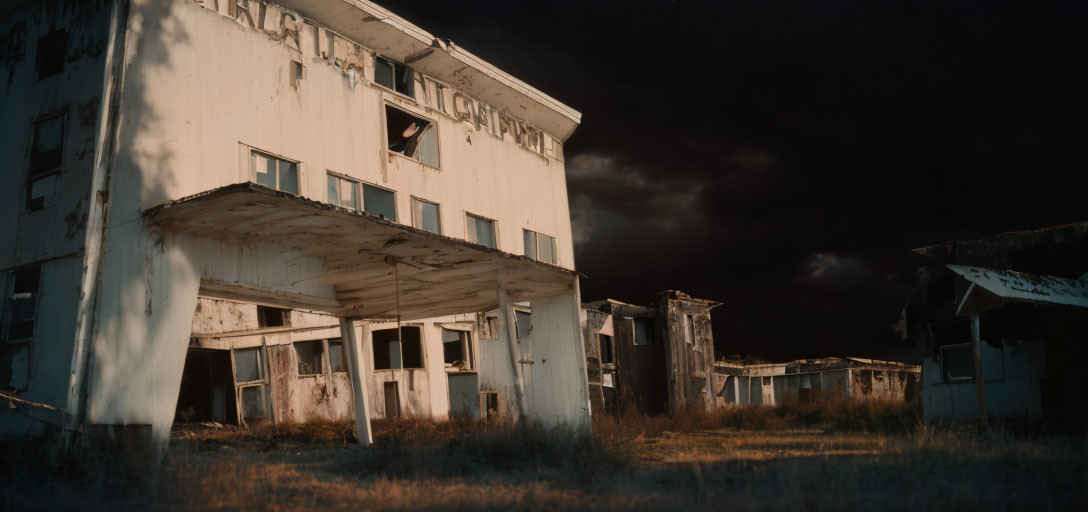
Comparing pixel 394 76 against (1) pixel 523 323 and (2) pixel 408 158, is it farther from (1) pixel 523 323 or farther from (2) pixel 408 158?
(1) pixel 523 323

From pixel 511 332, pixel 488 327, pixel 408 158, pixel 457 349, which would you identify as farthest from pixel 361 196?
pixel 488 327

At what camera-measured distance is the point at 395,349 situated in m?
25.6

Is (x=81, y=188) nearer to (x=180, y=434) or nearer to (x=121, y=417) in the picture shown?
(x=121, y=417)

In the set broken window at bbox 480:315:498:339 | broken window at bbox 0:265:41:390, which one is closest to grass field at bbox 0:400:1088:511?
broken window at bbox 0:265:41:390

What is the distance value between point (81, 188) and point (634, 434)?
41.7ft

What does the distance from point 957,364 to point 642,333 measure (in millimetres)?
14405

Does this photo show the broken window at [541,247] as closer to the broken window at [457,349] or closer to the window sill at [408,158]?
the window sill at [408,158]

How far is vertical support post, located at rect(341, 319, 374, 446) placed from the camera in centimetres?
1711

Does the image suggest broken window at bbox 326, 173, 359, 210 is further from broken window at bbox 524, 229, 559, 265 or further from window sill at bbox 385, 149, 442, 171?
broken window at bbox 524, 229, 559, 265

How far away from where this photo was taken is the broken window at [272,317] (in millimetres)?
24656

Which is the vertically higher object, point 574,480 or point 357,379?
point 357,379

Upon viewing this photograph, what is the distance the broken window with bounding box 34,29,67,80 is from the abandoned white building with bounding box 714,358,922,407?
35.3m

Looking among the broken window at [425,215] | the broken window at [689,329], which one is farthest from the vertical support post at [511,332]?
the broken window at [689,329]

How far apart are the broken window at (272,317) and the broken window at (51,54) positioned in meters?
11.6
